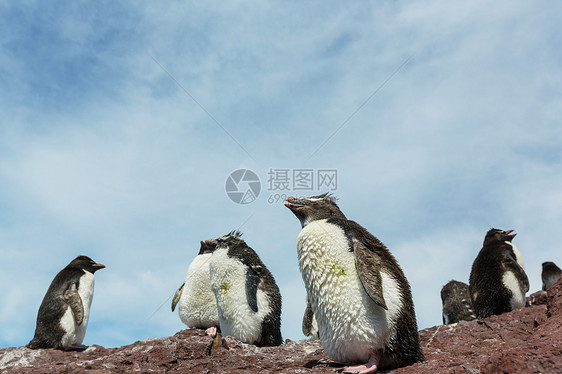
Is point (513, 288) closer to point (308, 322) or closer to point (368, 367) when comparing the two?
point (308, 322)

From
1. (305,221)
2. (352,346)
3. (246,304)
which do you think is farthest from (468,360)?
(246,304)

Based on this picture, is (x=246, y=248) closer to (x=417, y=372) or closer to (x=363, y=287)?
(x=363, y=287)

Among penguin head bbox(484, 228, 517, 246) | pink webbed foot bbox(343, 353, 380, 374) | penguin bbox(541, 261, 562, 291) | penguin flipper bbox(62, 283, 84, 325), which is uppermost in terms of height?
penguin bbox(541, 261, 562, 291)

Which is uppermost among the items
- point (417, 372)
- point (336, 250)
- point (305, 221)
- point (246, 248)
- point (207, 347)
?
point (246, 248)

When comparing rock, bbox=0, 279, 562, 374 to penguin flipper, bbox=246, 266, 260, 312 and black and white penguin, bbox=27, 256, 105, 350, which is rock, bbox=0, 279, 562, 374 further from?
black and white penguin, bbox=27, 256, 105, 350

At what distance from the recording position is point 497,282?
10.1 metres

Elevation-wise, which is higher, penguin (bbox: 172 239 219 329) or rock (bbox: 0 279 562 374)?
penguin (bbox: 172 239 219 329)

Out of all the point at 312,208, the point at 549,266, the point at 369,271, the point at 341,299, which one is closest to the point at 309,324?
the point at 312,208

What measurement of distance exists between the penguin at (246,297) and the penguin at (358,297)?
3081 mm

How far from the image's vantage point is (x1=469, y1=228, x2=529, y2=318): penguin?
10.1 m

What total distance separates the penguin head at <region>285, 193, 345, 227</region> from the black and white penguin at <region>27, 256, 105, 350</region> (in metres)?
6.75

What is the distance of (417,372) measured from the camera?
452 centimetres

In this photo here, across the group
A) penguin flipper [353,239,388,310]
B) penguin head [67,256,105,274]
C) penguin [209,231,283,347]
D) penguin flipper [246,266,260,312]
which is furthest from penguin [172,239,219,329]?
penguin flipper [353,239,388,310]

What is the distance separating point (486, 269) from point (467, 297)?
1887 millimetres
